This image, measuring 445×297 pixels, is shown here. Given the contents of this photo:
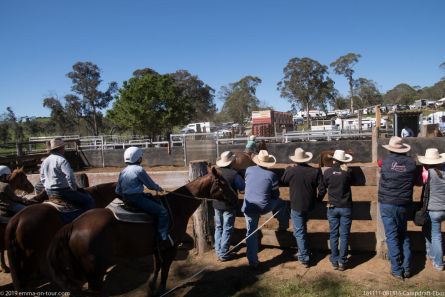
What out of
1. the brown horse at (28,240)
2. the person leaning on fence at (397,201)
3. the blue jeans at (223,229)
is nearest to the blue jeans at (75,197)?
the brown horse at (28,240)

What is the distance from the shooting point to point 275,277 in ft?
16.6

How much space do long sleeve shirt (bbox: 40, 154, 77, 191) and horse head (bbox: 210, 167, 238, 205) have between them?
199cm

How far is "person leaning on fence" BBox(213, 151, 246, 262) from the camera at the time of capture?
5.72m

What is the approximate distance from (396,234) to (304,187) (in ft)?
4.27

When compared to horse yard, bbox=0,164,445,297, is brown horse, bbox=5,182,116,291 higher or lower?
higher

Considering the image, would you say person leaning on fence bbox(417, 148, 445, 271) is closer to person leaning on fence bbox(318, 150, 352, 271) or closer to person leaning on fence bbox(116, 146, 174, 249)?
person leaning on fence bbox(318, 150, 352, 271)

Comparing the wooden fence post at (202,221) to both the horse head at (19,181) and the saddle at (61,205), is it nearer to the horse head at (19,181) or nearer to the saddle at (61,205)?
the saddle at (61,205)

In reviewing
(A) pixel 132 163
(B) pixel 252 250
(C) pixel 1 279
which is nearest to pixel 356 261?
(B) pixel 252 250

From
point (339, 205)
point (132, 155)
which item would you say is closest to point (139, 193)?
point (132, 155)

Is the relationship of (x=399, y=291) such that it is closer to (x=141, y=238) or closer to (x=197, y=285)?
(x=197, y=285)

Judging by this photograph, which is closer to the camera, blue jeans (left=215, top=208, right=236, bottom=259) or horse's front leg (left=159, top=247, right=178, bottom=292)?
horse's front leg (left=159, top=247, right=178, bottom=292)

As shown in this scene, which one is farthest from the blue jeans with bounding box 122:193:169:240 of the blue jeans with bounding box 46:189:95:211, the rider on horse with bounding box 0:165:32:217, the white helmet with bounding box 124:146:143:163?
the rider on horse with bounding box 0:165:32:217

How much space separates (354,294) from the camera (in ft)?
14.5

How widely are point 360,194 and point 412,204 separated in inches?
195
